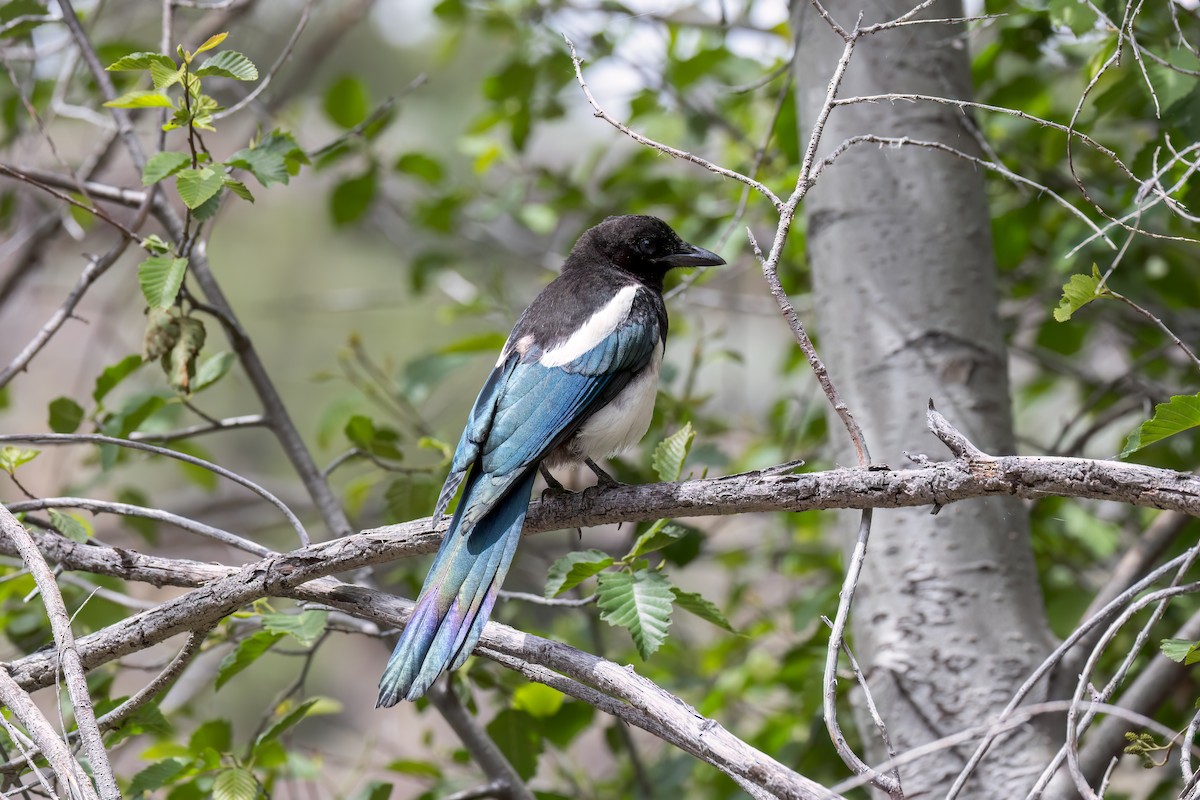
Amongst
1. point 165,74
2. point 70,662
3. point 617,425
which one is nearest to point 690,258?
point 617,425

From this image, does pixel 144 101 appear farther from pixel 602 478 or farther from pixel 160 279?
pixel 602 478

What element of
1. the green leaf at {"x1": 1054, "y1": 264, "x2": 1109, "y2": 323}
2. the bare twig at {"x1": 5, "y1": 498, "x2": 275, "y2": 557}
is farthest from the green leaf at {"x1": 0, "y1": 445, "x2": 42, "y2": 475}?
the green leaf at {"x1": 1054, "y1": 264, "x2": 1109, "y2": 323}

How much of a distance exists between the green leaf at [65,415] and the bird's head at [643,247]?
61.3 inches

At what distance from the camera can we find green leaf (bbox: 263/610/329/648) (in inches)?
87.7

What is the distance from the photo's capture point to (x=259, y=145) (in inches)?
102

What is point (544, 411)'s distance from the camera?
2.61 meters

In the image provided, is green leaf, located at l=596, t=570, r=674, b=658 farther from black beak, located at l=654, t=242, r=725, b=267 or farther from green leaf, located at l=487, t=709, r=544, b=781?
black beak, located at l=654, t=242, r=725, b=267

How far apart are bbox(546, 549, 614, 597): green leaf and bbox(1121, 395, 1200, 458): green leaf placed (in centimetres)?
100

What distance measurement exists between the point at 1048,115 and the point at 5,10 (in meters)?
3.12

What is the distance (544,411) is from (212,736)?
1136mm

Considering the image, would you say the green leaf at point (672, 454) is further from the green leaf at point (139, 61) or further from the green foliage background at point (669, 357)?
the green leaf at point (139, 61)

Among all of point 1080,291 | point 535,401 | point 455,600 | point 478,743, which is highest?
point 1080,291

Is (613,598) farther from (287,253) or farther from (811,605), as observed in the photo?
(287,253)

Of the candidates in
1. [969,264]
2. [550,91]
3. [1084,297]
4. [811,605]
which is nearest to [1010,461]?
[1084,297]
